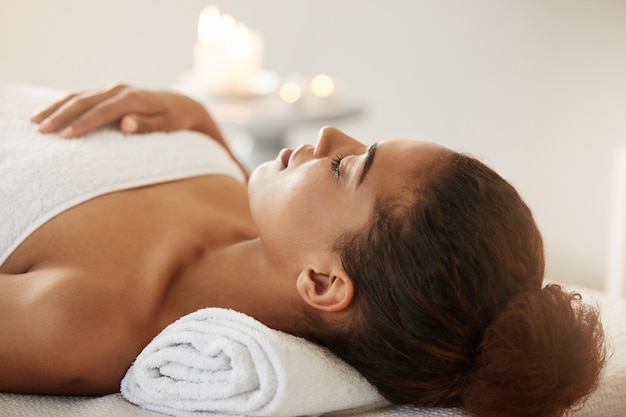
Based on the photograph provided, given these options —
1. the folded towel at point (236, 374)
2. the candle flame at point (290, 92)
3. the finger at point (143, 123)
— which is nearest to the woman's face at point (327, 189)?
the folded towel at point (236, 374)

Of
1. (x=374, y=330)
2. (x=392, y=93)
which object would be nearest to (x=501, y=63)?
(x=392, y=93)

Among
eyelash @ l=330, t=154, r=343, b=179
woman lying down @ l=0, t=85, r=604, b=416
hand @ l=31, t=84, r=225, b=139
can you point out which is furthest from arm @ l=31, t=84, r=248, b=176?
eyelash @ l=330, t=154, r=343, b=179

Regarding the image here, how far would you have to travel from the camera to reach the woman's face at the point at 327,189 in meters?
1.05

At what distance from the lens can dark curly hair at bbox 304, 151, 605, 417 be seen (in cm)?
91

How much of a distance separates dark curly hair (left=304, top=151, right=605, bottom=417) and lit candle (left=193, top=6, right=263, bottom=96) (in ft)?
4.75

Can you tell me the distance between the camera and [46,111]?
4.56ft

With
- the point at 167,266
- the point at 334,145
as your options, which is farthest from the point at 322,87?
the point at 167,266

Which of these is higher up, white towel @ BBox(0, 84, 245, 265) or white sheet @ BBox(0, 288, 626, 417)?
white towel @ BBox(0, 84, 245, 265)

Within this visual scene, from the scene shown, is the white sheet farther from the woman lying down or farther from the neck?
the neck

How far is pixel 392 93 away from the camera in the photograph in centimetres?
319

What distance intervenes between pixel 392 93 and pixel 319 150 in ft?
6.82

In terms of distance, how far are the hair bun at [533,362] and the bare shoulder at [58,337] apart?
47 cm

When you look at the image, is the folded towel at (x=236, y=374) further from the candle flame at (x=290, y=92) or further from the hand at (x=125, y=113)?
the candle flame at (x=290, y=92)

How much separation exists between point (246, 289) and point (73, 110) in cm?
50
